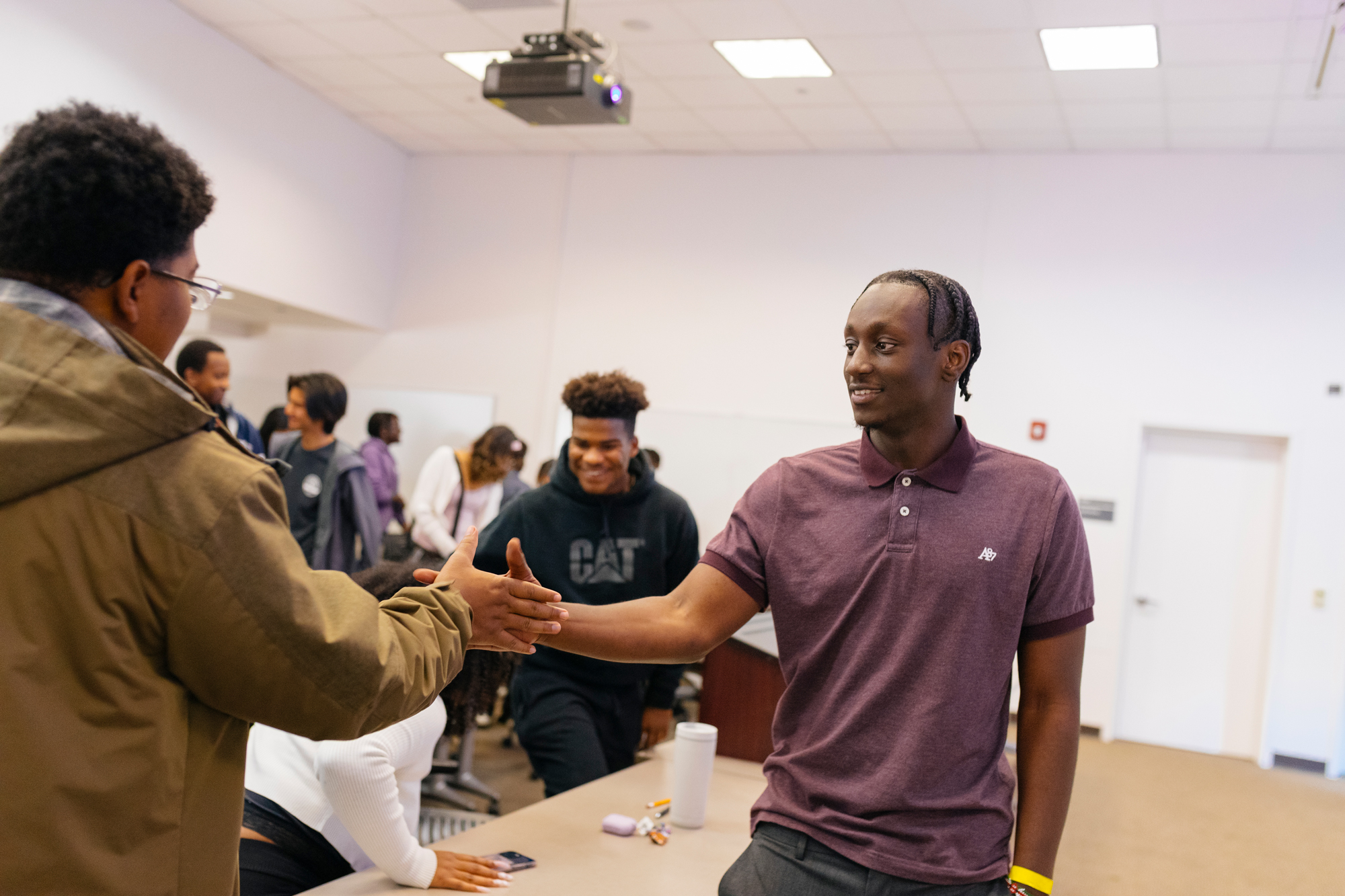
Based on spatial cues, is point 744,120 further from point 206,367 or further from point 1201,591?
point 206,367

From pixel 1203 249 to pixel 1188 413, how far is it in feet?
3.41

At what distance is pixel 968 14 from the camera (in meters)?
5.21

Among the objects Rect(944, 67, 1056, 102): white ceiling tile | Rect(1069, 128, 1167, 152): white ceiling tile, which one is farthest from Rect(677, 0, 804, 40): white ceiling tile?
Rect(1069, 128, 1167, 152): white ceiling tile

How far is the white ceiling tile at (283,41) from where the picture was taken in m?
6.36

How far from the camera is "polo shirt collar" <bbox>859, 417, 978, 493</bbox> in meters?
1.49

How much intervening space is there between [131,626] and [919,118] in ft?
21.2

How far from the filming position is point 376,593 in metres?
2.31

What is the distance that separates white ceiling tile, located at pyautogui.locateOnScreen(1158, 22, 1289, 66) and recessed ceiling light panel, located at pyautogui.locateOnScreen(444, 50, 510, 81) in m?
3.61

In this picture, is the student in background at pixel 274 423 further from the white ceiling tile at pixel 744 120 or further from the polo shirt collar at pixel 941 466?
the polo shirt collar at pixel 941 466

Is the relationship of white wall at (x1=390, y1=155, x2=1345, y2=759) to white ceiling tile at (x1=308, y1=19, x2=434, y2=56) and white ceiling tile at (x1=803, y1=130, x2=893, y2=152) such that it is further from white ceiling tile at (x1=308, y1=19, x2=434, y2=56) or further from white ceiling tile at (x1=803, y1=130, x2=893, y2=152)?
white ceiling tile at (x1=308, y1=19, x2=434, y2=56)

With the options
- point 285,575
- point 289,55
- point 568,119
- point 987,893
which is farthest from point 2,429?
point 289,55

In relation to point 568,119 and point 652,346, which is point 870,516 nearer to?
point 568,119

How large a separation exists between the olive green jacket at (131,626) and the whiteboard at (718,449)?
638cm

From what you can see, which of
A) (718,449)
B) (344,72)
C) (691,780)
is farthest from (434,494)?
(691,780)
